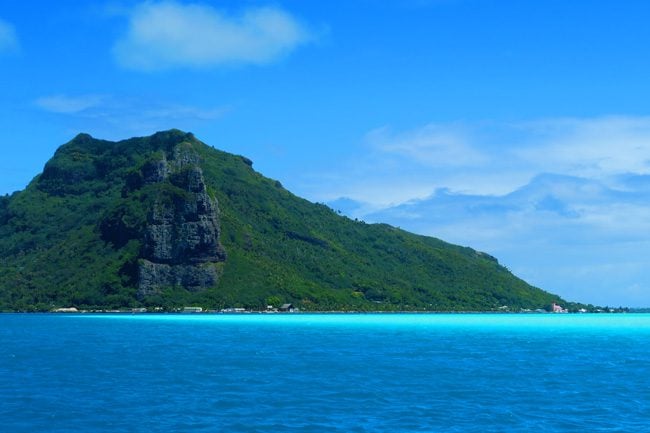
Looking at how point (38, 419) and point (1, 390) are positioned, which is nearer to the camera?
point (38, 419)

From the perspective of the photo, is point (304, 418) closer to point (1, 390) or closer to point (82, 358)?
point (1, 390)

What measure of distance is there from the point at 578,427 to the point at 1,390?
37.5 meters

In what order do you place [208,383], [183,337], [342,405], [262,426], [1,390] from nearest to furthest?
[262,426]
[342,405]
[1,390]
[208,383]
[183,337]

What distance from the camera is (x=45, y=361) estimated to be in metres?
78.2

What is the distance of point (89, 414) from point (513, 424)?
23669mm

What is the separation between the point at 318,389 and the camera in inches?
2280

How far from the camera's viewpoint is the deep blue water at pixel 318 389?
147ft

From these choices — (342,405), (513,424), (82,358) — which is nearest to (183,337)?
(82,358)

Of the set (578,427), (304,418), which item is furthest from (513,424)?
(304,418)

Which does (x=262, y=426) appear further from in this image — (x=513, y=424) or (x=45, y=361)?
(x=45, y=361)

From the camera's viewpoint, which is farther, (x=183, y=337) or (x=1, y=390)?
(x=183, y=337)

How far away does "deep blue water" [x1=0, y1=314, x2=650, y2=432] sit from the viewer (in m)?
44.9

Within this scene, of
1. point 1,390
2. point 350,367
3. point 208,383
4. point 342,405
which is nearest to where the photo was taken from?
point 342,405

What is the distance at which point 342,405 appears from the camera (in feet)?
166
